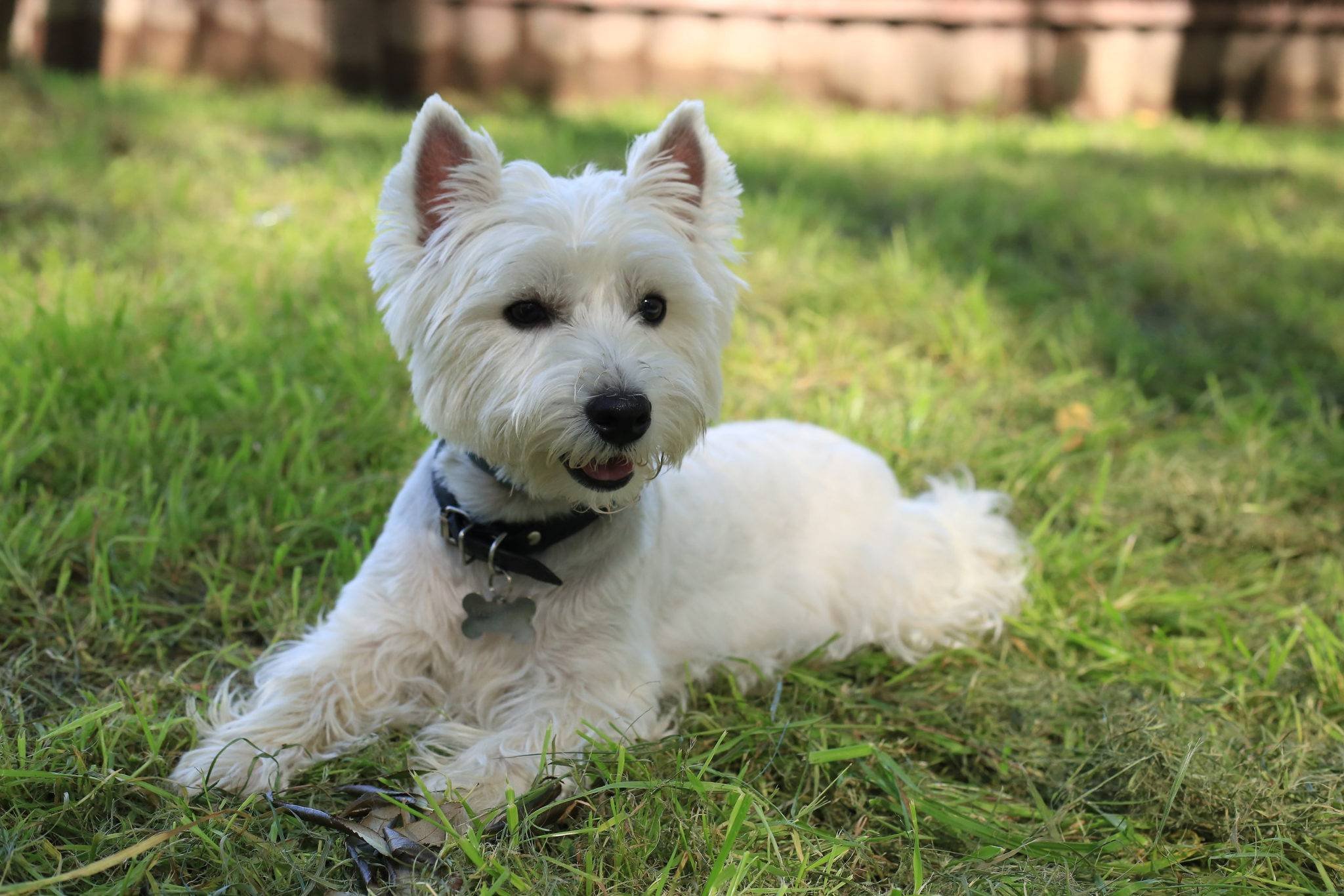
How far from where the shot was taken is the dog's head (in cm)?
237

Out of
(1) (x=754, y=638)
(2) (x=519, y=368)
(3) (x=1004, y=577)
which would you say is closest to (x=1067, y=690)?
(3) (x=1004, y=577)

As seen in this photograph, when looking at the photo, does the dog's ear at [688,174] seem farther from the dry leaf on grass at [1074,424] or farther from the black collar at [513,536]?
the dry leaf on grass at [1074,424]

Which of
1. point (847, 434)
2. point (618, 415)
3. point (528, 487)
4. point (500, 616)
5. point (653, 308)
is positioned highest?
point (653, 308)

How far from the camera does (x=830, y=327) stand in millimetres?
5273

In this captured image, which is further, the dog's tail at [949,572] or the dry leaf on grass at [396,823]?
the dog's tail at [949,572]

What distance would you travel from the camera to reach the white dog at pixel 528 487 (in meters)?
2.44

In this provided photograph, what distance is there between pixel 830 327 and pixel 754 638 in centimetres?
237

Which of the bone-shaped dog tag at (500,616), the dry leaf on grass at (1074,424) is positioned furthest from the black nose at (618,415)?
the dry leaf on grass at (1074,424)

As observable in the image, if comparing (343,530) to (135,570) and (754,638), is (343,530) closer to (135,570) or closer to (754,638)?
(135,570)

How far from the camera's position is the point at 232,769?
244cm

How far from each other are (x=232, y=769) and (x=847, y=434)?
2669mm

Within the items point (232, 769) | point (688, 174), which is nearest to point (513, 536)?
point (232, 769)

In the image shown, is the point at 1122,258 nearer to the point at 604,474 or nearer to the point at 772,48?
the point at 772,48

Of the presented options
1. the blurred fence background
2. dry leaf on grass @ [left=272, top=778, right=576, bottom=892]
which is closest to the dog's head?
dry leaf on grass @ [left=272, top=778, right=576, bottom=892]
